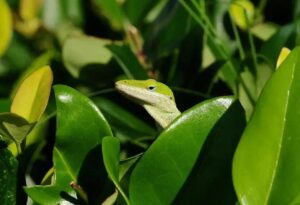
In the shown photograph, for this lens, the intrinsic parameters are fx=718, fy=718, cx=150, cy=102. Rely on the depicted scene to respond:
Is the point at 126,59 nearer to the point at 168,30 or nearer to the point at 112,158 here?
the point at 168,30

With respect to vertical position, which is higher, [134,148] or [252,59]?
[252,59]

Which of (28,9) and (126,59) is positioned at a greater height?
(126,59)

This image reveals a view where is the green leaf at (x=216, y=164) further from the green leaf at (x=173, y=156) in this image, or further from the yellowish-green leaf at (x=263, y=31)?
the yellowish-green leaf at (x=263, y=31)

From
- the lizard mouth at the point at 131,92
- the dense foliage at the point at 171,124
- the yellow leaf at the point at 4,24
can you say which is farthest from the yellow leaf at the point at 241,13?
the yellow leaf at the point at 4,24

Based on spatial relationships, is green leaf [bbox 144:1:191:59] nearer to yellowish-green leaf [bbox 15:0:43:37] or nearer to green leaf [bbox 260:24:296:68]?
green leaf [bbox 260:24:296:68]

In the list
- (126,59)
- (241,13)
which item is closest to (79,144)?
(126,59)

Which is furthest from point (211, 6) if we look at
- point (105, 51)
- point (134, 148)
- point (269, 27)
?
point (134, 148)

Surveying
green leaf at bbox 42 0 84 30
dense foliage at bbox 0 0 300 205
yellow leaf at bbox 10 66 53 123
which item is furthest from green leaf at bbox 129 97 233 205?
green leaf at bbox 42 0 84 30

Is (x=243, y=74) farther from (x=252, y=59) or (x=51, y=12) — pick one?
(x=51, y=12)
